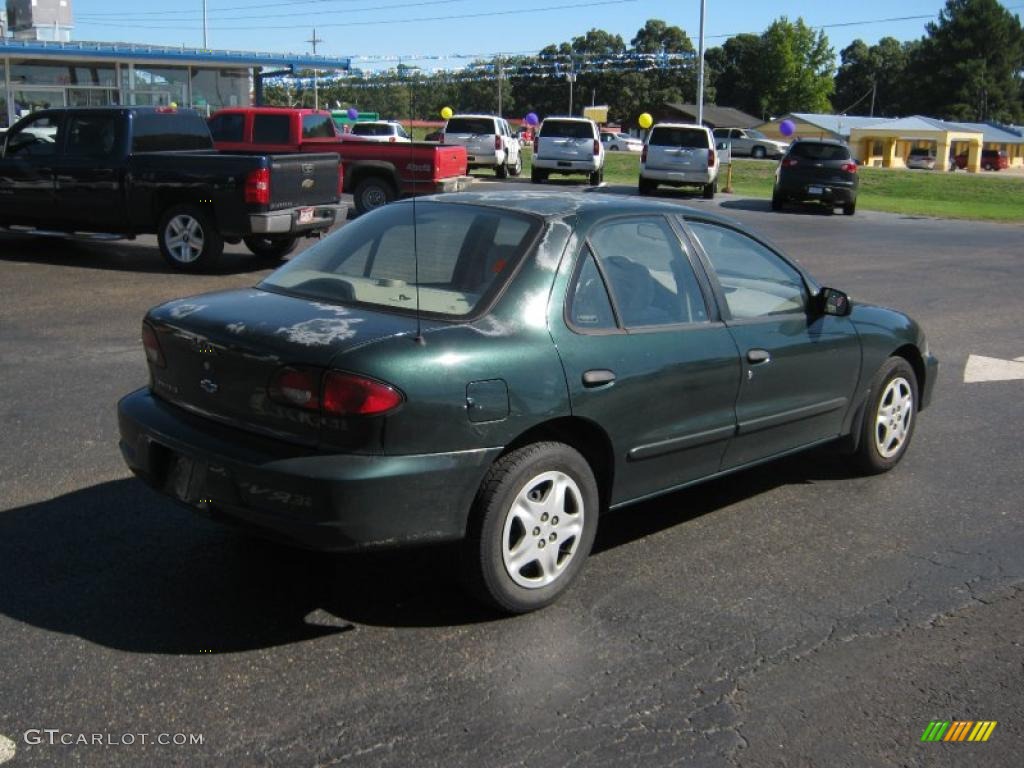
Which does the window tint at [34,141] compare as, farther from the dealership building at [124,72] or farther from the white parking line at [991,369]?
the dealership building at [124,72]

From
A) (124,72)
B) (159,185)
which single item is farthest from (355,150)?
(124,72)

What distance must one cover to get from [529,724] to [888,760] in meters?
1.07

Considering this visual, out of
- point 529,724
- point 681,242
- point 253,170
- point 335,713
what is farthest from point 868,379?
point 253,170

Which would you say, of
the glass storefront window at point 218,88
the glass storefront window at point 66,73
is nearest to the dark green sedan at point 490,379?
the glass storefront window at point 66,73

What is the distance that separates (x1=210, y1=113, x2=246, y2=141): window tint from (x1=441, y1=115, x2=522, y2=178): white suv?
1119cm

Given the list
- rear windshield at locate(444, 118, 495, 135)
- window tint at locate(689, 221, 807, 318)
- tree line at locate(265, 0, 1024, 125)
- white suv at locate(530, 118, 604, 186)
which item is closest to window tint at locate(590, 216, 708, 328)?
window tint at locate(689, 221, 807, 318)

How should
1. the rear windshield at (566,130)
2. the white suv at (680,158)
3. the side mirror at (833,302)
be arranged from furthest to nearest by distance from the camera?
the rear windshield at (566,130), the white suv at (680,158), the side mirror at (833,302)

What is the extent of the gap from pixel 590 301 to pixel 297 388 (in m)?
1.28

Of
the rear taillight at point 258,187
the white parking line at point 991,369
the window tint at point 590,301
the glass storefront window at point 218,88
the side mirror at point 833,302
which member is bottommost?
the white parking line at point 991,369

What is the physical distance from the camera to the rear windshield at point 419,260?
431cm

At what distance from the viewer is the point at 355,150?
19.5 m

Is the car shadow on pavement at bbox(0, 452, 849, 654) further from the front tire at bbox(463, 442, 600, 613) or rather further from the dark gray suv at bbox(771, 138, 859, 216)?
the dark gray suv at bbox(771, 138, 859, 216)

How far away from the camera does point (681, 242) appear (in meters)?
4.91

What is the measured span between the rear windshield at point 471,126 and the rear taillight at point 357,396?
97.9 feet
